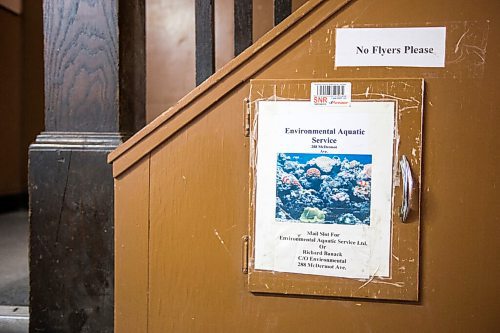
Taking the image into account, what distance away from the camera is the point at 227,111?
1199mm

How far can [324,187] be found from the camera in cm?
114

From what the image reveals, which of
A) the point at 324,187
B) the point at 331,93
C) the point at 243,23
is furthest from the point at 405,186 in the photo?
the point at 243,23

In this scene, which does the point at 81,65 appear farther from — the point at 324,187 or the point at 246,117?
the point at 324,187

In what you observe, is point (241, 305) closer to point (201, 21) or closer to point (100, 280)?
point (100, 280)

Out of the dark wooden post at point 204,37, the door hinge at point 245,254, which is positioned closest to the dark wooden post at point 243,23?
the dark wooden post at point 204,37

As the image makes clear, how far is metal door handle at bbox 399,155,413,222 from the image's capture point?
1090mm

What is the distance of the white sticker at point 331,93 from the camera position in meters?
1.14

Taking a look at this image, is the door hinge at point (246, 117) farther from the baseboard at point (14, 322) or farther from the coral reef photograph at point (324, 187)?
the baseboard at point (14, 322)

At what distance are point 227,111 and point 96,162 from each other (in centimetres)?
55

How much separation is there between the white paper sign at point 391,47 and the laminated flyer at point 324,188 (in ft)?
0.40

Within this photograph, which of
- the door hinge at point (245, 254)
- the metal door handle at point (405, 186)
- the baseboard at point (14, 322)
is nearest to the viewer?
the metal door handle at point (405, 186)

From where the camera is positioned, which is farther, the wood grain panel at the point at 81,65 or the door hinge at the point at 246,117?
the wood grain panel at the point at 81,65

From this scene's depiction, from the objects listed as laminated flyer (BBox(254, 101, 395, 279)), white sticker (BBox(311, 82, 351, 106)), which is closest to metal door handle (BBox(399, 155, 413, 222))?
laminated flyer (BBox(254, 101, 395, 279))

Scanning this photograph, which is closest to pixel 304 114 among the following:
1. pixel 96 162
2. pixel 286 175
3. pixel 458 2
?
pixel 286 175
